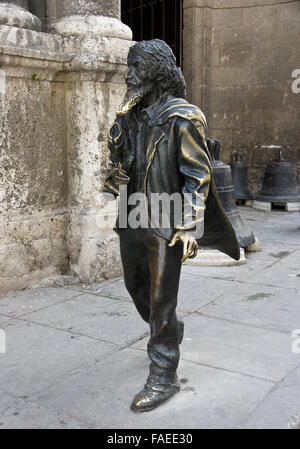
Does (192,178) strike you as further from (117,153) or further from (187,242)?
(117,153)

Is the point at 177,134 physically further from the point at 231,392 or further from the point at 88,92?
the point at 88,92

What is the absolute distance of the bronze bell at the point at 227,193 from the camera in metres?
6.15

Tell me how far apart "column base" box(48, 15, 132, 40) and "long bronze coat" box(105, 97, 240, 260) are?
2.47m

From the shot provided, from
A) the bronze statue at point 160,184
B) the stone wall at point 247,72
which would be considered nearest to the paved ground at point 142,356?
the bronze statue at point 160,184

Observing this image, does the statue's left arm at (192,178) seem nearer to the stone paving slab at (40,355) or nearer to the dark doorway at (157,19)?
the stone paving slab at (40,355)

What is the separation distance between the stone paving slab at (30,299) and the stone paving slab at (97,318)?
106 millimetres

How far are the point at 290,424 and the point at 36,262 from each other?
2949 mm

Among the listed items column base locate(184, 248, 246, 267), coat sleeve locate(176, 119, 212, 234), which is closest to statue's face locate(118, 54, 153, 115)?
coat sleeve locate(176, 119, 212, 234)

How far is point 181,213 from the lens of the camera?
109 inches

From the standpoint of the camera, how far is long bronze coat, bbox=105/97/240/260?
105 inches

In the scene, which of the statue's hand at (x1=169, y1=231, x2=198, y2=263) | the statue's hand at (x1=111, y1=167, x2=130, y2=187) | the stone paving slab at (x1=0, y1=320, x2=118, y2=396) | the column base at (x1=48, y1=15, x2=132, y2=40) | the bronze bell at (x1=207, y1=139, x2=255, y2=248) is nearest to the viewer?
the statue's hand at (x1=169, y1=231, x2=198, y2=263)

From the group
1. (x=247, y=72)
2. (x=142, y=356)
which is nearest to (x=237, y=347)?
(x=142, y=356)

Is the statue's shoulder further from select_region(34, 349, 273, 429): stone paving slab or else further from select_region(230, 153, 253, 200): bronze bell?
select_region(230, 153, 253, 200): bronze bell

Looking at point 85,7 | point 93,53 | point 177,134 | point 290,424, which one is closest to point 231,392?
point 290,424
